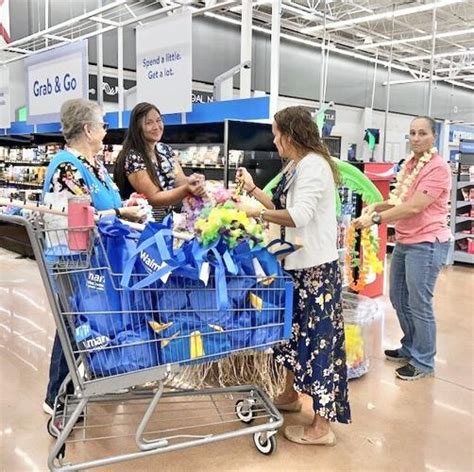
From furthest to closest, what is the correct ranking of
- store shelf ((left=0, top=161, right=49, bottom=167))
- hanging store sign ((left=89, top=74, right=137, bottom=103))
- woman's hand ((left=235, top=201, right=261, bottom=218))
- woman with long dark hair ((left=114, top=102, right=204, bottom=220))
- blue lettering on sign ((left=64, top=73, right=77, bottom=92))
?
hanging store sign ((left=89, top=74, right=137, bottom=103)), store shelf ((left=0, top=161, right=49, bottom=167)), blue lettering on sign ((left=64, top=73, right=77, bottom=92)), woman with long dark hair ((left=114, top=102, right=204, bottom=220)), woman's hand ((left=235, top=201, right=261, bottom=218))

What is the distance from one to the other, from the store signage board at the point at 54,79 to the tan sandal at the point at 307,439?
13.7ft

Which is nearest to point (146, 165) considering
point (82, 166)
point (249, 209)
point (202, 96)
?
point (82, 166)

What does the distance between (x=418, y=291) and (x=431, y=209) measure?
0.55 meters

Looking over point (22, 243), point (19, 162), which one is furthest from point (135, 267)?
point (19, 162)

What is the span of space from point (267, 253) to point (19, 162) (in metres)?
8.79

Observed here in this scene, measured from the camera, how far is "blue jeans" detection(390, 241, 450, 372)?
3.60m

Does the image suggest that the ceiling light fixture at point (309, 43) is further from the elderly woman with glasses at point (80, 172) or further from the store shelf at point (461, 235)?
the elderly woman with glasses at point (80, 172)

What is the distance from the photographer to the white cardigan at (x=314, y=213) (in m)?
2.46

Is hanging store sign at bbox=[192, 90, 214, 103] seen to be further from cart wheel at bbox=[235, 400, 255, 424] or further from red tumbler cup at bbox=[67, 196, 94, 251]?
red tumbler cup at bbox=[67, 196, 94, 251]

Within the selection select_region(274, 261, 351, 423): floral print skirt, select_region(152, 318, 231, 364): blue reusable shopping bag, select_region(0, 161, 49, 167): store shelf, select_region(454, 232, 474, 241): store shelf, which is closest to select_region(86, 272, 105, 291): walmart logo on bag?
select_region(152, 318, 231, 364): blue reusable shopping bag

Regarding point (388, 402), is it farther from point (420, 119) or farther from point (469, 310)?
point (469, 310)

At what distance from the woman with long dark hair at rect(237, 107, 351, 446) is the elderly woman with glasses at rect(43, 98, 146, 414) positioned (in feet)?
2.17

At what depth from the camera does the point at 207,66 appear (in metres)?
13.3

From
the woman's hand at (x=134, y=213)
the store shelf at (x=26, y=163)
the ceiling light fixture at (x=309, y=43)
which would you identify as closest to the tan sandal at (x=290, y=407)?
the woman's hand at (x=134, y=213)
